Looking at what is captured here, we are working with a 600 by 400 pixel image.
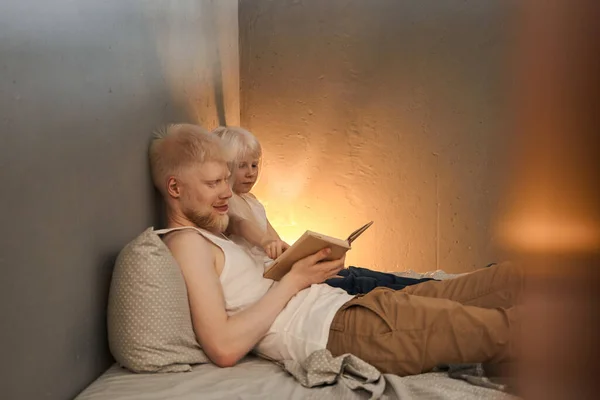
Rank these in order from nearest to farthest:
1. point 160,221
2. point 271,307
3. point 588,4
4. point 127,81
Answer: point 588,4 → point 271,307 → point 127,81 → point 160,221

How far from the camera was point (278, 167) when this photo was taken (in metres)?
3.40

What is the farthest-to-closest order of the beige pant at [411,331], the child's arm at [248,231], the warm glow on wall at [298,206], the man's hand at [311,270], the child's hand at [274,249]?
the warm glow on wall at [298,206] < the child's arm at [248,231] < the child's hand at [274,249] < the man's hand at [311,270] < the beige pant at [411,331]

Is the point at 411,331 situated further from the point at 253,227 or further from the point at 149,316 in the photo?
the point at 253,227

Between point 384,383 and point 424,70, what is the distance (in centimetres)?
216

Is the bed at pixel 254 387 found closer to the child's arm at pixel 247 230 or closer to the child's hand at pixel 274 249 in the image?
the child's hand at pixel 274 249

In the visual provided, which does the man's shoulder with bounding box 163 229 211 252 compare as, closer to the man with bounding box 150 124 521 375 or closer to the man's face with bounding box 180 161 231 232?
the man with bounding box 150 124 521 375

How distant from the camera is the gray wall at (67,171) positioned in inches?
44.1

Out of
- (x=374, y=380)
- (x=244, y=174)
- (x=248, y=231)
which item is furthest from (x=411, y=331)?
(x=244, y=174)

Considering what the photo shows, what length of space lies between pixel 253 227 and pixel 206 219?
46cm

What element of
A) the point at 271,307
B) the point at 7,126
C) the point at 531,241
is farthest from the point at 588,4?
the point at 271,307

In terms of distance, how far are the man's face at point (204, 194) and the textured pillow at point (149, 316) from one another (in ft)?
0.91

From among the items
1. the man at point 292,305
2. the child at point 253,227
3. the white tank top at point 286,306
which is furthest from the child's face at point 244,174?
the white tank top at point 286,306

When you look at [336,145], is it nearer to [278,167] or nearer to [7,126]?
[278,167]

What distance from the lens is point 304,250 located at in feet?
5.44
